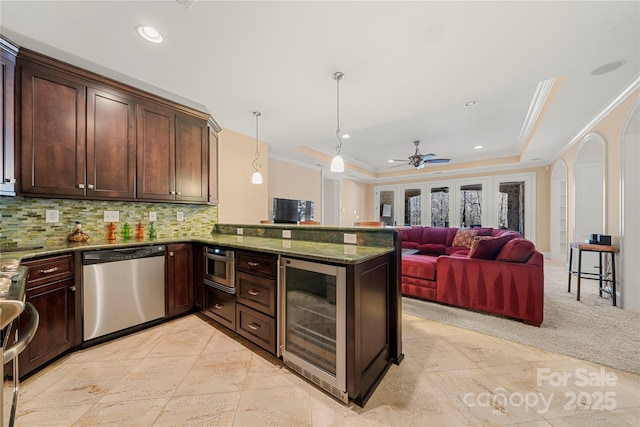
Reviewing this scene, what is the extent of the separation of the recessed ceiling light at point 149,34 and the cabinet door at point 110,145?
2.92 ft

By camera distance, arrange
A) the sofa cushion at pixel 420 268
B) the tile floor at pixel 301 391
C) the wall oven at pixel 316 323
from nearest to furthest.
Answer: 1. the tile floor at pixel 301 391
2. the wall oven at pixel 316 323
3. the sofa cushion at pixel 420 268

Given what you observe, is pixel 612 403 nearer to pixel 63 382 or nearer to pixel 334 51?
pixel 334 51

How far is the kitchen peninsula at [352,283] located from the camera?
150 cm

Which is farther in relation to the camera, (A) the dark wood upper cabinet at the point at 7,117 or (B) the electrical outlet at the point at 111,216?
(B) the electrical outlet at the point at 111,216

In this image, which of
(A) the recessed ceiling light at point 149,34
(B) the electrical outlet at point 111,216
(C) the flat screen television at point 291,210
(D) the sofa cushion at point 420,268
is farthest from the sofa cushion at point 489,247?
(B) the electrical outlet at point 111,216

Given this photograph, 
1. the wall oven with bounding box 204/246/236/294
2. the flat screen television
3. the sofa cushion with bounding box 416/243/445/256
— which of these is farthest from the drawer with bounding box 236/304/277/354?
the sofa cushion with bounding box 416/243/445/256

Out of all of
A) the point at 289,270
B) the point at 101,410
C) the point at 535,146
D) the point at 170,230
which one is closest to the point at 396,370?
the point at 289,270

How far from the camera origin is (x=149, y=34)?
5.99ft

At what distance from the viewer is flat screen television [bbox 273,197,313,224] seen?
17.0 feet

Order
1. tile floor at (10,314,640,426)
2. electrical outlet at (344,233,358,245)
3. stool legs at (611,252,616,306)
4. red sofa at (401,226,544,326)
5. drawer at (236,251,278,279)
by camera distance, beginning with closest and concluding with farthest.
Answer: tile floor at (10,314,640,426)
drawer at (236,251,278,279)
electrical outlet at (344,233,358,245)
red sofa at (401,226,544,326)
stool legs at (611,252,616,306)

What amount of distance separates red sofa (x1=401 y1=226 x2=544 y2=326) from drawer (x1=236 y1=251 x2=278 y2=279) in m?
2.18

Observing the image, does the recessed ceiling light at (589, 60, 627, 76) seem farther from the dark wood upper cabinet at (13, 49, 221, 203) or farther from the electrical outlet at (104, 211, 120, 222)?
the electrical outlet at (104, 211, 120, 222)

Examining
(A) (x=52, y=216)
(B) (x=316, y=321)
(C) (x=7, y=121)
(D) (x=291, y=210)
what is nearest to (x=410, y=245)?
(D) (x=291, y=210)

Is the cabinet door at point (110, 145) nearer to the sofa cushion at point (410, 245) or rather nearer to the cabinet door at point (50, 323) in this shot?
the cabinet door at point (50, 323)
